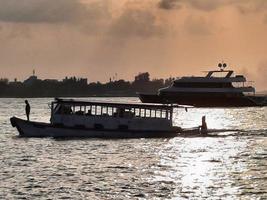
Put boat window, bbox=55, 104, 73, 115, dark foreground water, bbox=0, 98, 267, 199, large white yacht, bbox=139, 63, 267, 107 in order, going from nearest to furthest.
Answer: dark foreground water, bbox=0, 98, 267, 199, boat window, bbox=55, 104, 73, 115, large white yacht, bbox=139, 63, 267, 107

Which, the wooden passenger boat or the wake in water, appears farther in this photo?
the wake in water

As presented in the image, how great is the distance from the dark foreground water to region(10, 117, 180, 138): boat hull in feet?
7.48

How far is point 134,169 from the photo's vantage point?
40625mm

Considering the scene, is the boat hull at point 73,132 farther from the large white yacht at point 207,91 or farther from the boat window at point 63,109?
the large white yacht at point 207,91

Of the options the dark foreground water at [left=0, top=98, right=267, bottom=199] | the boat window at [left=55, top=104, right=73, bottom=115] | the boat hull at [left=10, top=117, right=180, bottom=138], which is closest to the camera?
the dark foreground water at [left=0, top=98, right=267, bottom=199]

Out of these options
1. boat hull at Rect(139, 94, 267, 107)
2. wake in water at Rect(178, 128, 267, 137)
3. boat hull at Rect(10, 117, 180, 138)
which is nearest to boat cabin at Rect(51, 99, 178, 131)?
boat hull at Rect(10, 117, 180, 138)

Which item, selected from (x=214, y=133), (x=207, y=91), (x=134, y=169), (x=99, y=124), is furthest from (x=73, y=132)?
(x=207, y=91)

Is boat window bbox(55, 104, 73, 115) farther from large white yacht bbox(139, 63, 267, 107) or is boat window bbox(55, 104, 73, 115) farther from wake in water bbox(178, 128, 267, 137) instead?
large white yacht bbox(139, 63, 267, 107)

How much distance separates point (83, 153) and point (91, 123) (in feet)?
44.5

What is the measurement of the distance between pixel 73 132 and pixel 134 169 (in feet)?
77.7

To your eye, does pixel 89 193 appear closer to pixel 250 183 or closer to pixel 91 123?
pixel 250 183

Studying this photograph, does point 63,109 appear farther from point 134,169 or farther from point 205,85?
point 205,85

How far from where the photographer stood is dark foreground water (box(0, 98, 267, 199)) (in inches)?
1258

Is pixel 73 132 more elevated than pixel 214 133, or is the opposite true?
pixel 73 132
